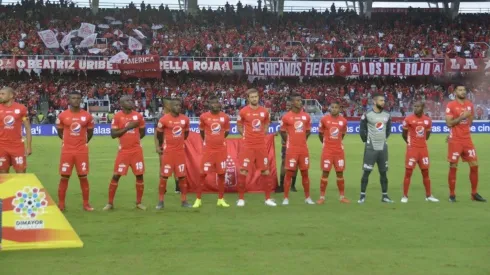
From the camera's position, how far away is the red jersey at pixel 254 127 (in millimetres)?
13727

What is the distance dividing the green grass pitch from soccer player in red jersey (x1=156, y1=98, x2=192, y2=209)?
23.1 inches

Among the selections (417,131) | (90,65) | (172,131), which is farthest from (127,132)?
(90,65)

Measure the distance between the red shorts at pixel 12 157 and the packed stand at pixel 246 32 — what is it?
36.5 metres

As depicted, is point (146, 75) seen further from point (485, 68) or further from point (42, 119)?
point (485, 68)

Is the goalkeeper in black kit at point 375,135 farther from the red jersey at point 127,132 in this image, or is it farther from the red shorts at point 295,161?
the red jersey at point 127,132

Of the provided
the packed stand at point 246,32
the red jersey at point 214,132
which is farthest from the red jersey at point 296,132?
the packed stand at point 246,32

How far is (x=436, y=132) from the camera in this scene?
43281 millimetres

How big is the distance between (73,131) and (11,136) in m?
1.04

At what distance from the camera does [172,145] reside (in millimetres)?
13336

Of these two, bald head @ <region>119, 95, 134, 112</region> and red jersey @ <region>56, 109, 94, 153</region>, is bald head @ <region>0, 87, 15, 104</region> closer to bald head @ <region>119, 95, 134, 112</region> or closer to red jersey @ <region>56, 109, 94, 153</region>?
red jersey @ <region>56, 109, 94, 153</region>

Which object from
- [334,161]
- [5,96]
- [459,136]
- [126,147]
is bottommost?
[334,161]

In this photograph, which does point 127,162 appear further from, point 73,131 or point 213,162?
point 213,162

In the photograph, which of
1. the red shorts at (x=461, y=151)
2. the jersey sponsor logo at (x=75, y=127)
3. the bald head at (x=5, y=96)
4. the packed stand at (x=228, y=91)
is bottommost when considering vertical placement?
the packed stand at (x=228, y=91)

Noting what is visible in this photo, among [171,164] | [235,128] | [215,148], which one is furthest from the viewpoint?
[235,128]
